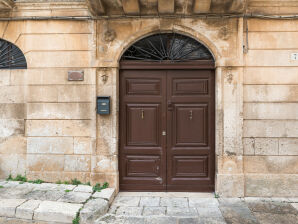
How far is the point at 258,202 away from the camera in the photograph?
15.4ft

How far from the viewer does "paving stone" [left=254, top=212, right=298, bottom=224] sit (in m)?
3.95

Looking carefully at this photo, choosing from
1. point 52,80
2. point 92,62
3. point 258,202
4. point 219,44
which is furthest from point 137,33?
point 258,202

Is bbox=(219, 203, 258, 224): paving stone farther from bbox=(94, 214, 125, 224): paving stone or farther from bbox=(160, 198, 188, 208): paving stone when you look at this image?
bbox=(94, 214, 125, 224): paving stone

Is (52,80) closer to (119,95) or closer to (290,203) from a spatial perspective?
(119,95)

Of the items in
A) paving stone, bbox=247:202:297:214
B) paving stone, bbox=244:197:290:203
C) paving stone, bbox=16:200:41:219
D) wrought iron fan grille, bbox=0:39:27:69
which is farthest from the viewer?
wrought iron fan grille, bbox=0:39:27:69

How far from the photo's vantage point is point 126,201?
15.6ft

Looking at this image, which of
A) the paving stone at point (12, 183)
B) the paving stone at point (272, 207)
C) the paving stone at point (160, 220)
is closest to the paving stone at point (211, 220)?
the paving stone at point (160, 220)

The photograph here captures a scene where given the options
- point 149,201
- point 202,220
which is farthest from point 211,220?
point 149,201

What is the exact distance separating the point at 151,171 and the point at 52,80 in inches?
116

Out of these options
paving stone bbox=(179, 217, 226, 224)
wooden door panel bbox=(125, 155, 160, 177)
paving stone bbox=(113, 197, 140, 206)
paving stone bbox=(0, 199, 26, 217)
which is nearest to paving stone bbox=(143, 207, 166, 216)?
paving stone bbox=(113, 197, 140, 206)

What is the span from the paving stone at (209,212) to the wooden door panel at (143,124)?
158 centimetres

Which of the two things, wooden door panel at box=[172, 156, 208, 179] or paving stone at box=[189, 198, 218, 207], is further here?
wooden door panel at box=[172, 156, 208, 179]

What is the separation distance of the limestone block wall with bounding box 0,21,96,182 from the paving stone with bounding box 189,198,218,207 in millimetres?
2234

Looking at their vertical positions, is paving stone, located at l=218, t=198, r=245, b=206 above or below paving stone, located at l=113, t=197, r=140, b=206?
above
